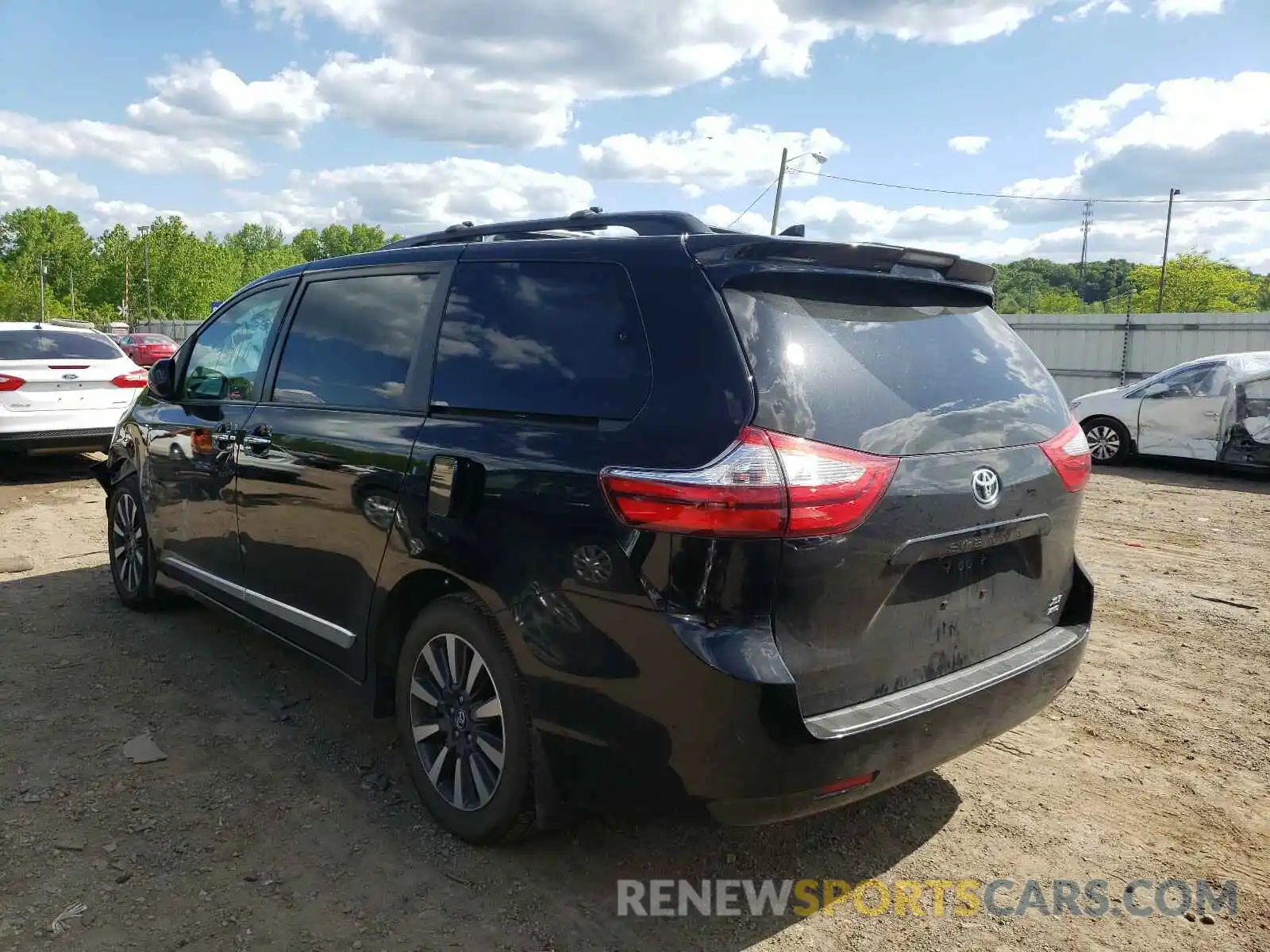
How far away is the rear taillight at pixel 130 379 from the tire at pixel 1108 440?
11.6m

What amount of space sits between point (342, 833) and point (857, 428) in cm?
213

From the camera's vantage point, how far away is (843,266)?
2764 mm

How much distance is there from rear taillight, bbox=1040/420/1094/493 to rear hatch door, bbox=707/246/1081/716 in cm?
3

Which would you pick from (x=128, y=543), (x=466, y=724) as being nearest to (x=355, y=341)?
(x=466, y=724)

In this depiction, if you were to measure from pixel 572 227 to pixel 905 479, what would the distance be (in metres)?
1.59

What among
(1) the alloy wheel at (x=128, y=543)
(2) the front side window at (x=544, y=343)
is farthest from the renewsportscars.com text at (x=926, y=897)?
(1) the alloy wheel at (x=128, y=543)

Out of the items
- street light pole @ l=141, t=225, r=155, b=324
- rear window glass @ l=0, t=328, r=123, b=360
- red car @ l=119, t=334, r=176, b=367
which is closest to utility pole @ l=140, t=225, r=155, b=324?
street light pole @ l=141, t=225, r=155, b=324

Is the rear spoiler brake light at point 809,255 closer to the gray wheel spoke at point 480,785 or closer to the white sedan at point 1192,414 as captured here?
the gray wheel spoke at point 480,785

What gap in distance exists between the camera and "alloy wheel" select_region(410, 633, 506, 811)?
9.58ft

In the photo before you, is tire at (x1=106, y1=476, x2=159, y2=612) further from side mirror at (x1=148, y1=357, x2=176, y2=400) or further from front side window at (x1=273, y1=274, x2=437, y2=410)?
front side window at (x1=273, y1=274, x2=437, y2=410)

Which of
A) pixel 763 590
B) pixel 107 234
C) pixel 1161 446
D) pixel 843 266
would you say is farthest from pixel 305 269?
pixel 107 234

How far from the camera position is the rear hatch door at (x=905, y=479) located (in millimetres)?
2447

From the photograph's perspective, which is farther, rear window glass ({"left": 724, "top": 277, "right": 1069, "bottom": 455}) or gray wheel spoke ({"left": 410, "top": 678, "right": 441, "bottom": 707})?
gray wheel spoke ({"left": 410, "top": 678, "right": 441, "bottom": 707})

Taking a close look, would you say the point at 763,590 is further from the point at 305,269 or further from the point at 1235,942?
the point at 305,269
